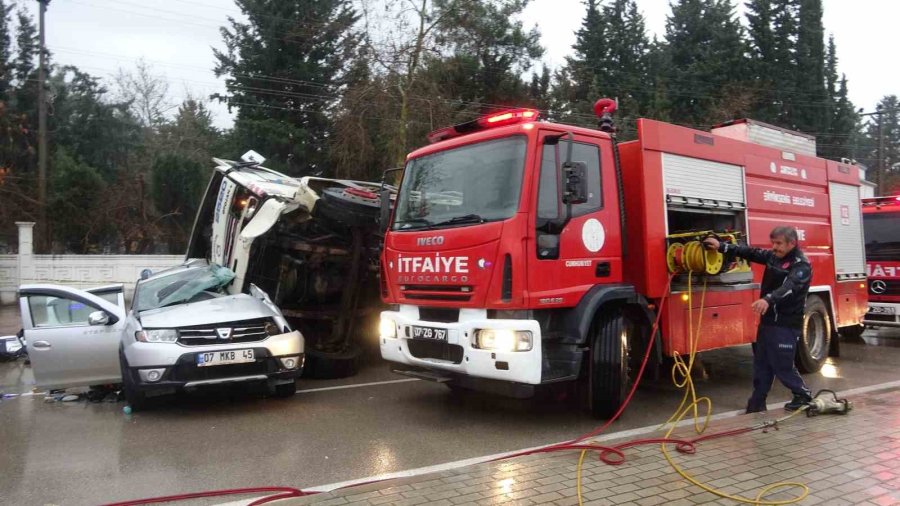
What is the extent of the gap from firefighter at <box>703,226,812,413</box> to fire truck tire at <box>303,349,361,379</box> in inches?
195

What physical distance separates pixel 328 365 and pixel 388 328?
94.5 inches

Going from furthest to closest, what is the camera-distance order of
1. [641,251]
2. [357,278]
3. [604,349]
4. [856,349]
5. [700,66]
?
[700,66] → [856,349] → [357,278] → [641,251] → [604,349]

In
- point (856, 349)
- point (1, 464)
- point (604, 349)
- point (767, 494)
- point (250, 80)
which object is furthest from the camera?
point (250, 80)

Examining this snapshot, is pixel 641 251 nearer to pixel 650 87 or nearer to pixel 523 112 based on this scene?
pixel 523 112

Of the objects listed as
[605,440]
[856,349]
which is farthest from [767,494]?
[856,349]

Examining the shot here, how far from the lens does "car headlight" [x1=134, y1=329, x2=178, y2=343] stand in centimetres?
625

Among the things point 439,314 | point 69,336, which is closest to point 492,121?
point 439,314

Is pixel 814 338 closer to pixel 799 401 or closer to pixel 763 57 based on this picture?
pixel 799 401

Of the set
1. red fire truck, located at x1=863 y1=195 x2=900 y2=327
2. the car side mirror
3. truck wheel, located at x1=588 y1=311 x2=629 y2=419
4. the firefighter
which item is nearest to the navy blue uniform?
the firefighter

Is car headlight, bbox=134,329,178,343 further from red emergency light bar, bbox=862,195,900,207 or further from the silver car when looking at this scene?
red emergency light bar, bbox=862,195,900,207

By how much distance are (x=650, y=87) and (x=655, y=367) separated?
31638mm

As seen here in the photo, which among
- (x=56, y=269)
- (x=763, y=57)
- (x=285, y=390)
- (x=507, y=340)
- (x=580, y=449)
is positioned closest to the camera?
(x=580, y=449)

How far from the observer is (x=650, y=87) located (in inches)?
1373

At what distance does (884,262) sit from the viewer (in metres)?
11.5
